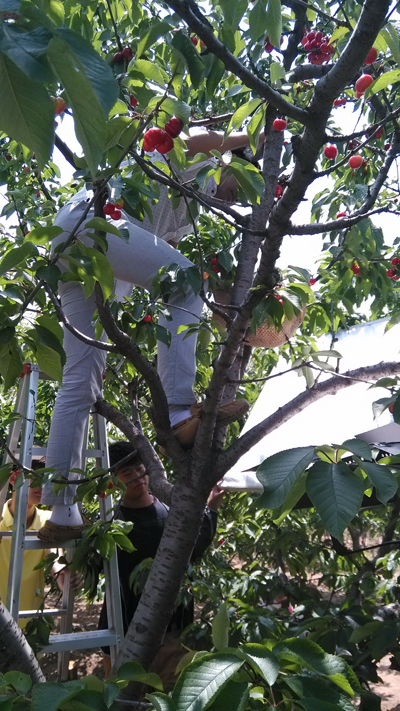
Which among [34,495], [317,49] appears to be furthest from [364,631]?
[34,495]

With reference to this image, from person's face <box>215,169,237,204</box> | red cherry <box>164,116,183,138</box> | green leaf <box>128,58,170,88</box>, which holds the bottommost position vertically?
green leaf <box>128,58,170,88</box>

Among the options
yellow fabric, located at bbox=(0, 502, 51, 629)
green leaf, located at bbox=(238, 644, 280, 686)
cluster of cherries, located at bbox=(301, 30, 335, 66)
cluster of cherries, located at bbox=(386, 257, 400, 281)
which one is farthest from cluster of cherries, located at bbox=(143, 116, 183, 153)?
yellow fabric, located at bbox=(0, 502, 51, 629)

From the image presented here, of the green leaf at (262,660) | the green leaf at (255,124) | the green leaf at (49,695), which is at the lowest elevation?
the green leaf at (49,695)

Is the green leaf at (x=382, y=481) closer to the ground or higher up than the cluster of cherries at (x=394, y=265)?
closer to the ground

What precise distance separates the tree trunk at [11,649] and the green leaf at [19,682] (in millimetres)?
195

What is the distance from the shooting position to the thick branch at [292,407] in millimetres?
1791

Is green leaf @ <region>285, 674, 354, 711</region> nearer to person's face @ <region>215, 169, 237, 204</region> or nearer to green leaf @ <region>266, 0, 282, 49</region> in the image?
green leaf @ <region>266, 0, 282, 49</region>

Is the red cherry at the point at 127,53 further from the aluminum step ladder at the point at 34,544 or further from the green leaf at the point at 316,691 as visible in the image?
the green leaf at the point at 316,691

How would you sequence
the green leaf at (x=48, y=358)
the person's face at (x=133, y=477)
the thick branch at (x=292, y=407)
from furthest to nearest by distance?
the person's face at (x=133, y=477), the thick branch at (x=292, y=407), the green leaf at (x=48, y=358)

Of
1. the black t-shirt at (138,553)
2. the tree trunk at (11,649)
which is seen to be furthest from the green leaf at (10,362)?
the black t-shirt at (138,553)

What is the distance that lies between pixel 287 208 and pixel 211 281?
0.79m

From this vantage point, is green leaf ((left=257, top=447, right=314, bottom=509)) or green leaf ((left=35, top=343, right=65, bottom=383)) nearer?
green leaf ((left=257, top=447, right=314, bottom=509))

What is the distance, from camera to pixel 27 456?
2412 millimetres

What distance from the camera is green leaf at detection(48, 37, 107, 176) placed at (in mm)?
482
